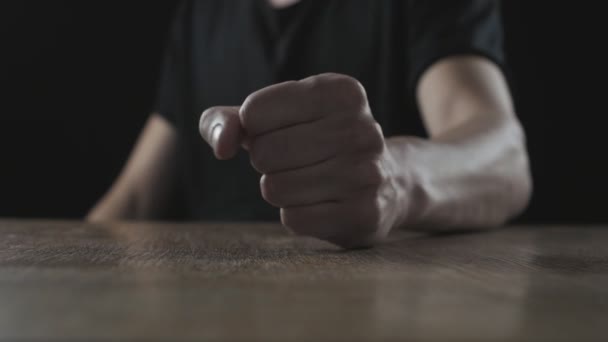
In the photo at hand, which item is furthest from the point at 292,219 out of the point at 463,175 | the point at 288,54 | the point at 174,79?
the point at 174,79

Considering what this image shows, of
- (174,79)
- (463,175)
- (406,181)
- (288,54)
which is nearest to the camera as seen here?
(406,181)

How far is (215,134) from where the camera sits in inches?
15.2

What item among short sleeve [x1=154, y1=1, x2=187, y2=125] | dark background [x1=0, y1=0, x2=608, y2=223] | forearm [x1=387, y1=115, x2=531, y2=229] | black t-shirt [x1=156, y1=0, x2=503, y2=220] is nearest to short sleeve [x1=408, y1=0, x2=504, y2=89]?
black t-shirt [x1=156, y1=0, x2=503, y2=220]

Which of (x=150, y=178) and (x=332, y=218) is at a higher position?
(x=332, y=218)

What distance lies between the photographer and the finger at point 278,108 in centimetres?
40

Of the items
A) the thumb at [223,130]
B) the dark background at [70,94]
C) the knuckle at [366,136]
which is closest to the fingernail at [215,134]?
the thumb at [223,130]

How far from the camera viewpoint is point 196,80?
1.36 metres

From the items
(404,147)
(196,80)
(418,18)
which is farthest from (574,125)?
(404,147)

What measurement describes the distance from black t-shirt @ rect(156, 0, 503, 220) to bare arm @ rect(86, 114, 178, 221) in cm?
5

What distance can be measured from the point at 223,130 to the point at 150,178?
3.60ft

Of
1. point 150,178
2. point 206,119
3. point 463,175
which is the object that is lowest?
point 150,178

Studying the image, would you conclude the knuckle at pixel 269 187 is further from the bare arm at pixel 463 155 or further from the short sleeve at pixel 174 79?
Result: the short sleeve at pixel 174 79

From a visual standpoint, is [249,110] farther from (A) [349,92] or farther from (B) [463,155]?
(B) [463,155]

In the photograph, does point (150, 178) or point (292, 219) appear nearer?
point (292, 219)
